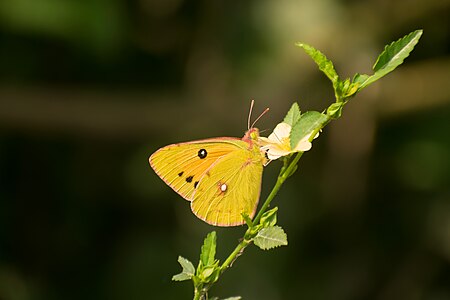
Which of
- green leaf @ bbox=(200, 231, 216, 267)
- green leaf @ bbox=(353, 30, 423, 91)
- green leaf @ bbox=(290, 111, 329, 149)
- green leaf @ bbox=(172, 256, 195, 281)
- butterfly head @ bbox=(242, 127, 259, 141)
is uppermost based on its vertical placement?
butterfly head @ bbox=(242, 127, 259, 141)

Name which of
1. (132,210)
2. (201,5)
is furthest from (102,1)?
(132,210)

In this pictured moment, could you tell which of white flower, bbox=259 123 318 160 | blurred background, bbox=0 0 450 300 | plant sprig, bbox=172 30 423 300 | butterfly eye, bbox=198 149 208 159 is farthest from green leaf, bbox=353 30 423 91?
blurred background, bbox=0 0 450 300

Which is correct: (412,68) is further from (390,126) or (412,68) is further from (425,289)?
(425,289)

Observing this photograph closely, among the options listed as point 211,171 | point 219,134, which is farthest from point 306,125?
→ point 219,134

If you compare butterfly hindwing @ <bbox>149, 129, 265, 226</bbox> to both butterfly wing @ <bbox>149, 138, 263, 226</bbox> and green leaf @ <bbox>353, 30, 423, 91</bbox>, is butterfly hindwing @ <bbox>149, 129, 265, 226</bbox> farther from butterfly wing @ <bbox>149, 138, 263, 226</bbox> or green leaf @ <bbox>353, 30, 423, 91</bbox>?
green leaf @ <bbox>353, 30, 423, 91</bbox>

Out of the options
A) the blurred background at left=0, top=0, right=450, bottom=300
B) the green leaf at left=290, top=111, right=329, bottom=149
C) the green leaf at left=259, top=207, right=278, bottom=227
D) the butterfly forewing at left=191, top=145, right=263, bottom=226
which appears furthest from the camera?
the blurred background at left=0, top=0, right=450, bottom=300

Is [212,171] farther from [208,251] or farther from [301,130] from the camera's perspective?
[301,130]

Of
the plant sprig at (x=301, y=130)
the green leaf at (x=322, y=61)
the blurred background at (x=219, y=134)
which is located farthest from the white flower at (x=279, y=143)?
the blurred background at (x=219, y=134)
